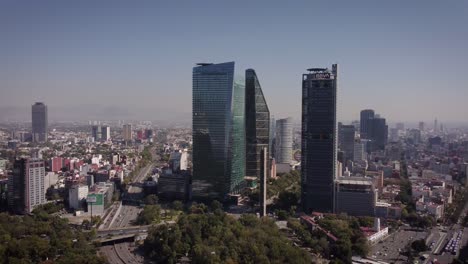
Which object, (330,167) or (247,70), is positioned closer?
(330,167)

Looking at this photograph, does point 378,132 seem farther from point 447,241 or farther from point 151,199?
point 151,199

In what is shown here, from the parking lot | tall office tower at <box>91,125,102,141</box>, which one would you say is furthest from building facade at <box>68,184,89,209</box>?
tall office tower at <box>91,125,102,141</box>

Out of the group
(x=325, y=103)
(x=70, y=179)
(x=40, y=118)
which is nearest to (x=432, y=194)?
(x=325, y=103)

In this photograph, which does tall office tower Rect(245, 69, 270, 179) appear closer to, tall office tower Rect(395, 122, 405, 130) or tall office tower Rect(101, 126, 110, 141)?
tall office tower Rect(395, 122, 405, 130)

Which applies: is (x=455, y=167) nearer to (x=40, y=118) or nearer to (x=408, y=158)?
(x=408, y=158)

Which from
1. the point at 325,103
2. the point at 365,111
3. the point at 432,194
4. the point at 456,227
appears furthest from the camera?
the point at 365,111

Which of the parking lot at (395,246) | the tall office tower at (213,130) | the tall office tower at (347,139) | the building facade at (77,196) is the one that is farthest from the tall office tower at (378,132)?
the building facade at (77,196)

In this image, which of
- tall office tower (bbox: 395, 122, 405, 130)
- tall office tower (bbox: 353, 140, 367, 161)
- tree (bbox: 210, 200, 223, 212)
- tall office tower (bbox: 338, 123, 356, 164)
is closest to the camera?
tree (bbox: 210, 200, 223, 212)
